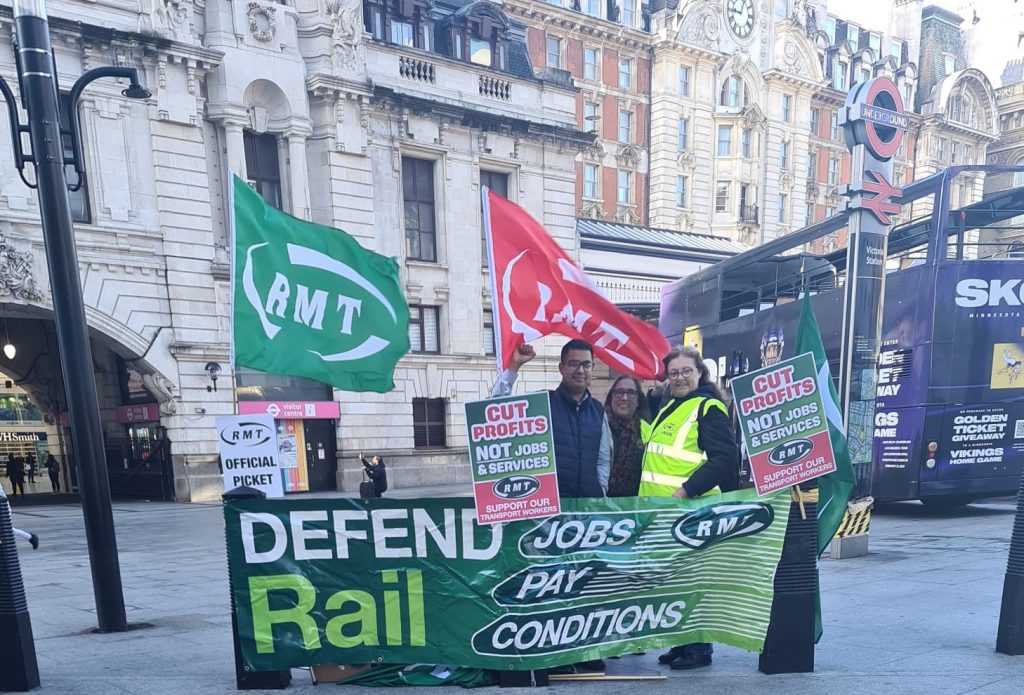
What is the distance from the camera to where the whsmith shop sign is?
15.9 feet

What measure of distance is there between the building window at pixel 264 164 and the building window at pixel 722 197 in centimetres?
2901

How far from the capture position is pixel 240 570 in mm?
4801

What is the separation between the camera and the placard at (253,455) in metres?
5.00

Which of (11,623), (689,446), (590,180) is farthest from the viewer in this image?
(590,180)

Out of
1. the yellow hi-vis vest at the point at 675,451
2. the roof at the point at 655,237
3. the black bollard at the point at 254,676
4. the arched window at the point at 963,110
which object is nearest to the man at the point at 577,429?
the yellow hi-vis vest at the point at 675,451

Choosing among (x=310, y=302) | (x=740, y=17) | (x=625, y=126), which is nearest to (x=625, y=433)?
(x=310, y=302)

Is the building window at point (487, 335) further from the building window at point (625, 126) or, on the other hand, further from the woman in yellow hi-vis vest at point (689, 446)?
the woman in yellow hi-vis vest at point (689, 446)

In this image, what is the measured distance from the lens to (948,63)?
57.8 meters

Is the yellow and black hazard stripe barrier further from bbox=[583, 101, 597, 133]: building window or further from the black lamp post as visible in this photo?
bbox=[583, 101, 597, 133]: building window

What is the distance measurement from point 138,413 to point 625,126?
96.7 ft

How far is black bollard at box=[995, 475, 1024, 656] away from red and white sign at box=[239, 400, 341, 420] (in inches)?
720

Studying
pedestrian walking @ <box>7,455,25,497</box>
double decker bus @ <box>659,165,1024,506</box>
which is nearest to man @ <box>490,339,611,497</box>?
double decker bus @ <box>659,165,1024,506</box>

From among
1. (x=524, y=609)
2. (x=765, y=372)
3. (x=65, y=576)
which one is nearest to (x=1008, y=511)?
(x=765, y=372)

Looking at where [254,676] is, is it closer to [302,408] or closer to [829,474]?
[829,474]
